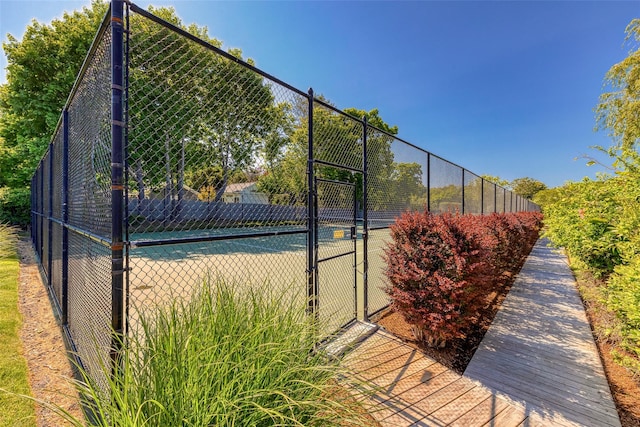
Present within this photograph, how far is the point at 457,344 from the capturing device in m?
3.28

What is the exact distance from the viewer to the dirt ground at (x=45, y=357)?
190 centimetres

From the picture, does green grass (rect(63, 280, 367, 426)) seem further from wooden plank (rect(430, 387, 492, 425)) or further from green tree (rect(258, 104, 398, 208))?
green tree (rect(258, 104, 398, 208))

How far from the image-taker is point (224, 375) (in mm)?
1116

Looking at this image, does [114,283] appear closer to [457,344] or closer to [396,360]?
[396,360]

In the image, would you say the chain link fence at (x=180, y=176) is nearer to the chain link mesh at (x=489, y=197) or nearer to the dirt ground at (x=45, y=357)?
the dirt ground at (x=45, y=357)

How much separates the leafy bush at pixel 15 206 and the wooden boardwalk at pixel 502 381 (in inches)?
651

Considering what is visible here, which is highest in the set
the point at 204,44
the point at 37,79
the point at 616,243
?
the point at 37,79

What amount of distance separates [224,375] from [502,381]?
105 inches

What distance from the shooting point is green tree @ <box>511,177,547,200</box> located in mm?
44312

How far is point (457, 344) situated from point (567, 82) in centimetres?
1376

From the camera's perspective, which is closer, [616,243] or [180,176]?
[180,176]

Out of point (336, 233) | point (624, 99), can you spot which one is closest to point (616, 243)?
point (336, 233)

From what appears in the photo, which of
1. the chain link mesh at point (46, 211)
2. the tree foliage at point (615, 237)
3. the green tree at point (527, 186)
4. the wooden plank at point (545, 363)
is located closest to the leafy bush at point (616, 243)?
the tree foliage at point (615, 237)

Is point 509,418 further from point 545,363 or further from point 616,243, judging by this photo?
point 616,243
